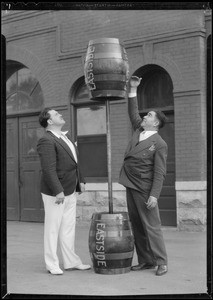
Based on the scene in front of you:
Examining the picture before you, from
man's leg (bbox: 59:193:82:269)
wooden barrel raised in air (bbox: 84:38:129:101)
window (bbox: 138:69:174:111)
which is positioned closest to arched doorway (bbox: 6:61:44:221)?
window (bbox: 138:69:174:111)

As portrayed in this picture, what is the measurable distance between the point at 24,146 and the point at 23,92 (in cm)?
132

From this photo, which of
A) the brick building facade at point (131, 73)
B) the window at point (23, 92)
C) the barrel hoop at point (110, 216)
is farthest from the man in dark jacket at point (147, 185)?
the window at point (23, 92)

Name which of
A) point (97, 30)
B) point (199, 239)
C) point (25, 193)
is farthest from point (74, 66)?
point (199, 239)

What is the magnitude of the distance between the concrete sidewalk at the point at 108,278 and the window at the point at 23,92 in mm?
4522

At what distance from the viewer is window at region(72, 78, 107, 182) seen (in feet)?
35.5

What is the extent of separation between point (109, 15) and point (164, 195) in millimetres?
3890

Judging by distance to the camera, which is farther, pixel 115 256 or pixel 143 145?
pixel 143 145

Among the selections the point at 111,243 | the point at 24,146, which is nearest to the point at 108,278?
the point at 111,243

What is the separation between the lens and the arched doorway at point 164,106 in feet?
32.9

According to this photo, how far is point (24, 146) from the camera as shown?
479 inches

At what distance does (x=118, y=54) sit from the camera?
5.94 metres

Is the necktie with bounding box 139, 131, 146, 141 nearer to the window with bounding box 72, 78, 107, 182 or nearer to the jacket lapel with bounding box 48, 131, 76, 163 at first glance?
the jacket lapel with bounding box 48, 131, 76, 163

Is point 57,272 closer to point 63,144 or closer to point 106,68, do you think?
point 63,144

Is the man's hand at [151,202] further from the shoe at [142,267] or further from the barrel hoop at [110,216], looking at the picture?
the shoe at [142,267]
